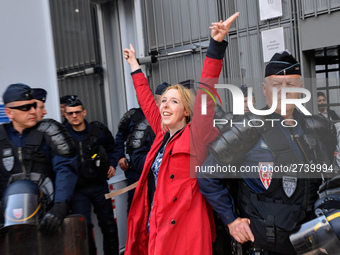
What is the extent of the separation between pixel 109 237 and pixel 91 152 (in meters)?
1.00

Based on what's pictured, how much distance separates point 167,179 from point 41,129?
1.19 metres

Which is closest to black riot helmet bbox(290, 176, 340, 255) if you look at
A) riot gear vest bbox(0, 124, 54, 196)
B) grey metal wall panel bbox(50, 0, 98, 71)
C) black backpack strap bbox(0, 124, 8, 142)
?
riot gear vest bbox(0, 124, 54, 196)

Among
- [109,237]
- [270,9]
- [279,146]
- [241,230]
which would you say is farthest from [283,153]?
[270,9]

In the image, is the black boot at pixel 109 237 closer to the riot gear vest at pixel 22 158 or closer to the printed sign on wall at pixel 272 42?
the riot gear vest at pixel 22 158

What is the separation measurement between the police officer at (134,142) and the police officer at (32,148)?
1.18 m

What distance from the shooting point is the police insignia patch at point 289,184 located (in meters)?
1.87

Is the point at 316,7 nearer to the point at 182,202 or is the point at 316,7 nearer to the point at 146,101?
the point at 146,101

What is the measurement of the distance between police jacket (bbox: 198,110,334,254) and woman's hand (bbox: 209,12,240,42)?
22.4 inches

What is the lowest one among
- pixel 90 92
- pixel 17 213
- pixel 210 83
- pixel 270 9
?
pixel 17 213

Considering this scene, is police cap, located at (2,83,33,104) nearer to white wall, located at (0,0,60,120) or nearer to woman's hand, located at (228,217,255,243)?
white wall, located at (0,0,60,120)

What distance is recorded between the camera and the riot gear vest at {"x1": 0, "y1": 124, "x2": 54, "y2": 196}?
2.66m

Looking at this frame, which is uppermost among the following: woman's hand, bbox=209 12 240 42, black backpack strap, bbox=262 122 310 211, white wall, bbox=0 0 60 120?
A: white wall, bbox=0 0 60 120

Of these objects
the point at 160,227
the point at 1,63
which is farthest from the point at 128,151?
the point at 160,227

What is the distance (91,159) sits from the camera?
146 inches
